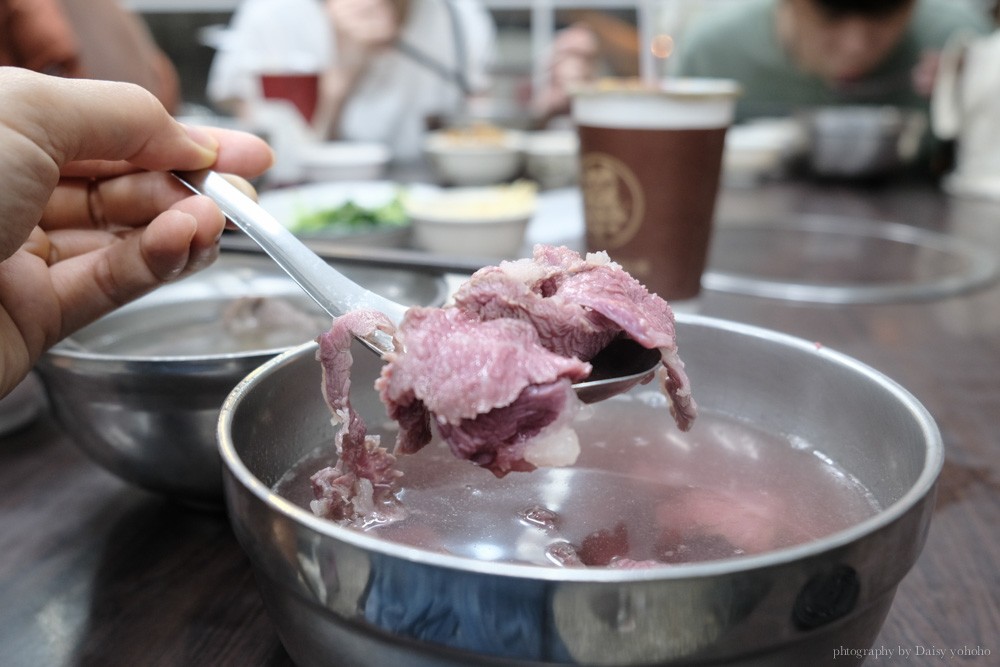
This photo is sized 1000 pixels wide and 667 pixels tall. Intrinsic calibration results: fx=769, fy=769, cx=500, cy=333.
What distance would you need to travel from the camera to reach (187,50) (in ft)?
16.5

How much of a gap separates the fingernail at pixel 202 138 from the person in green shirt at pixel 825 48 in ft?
8.62

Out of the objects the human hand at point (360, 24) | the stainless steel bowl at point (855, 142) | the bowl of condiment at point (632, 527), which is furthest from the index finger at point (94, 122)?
the human hand at point (360, 24)

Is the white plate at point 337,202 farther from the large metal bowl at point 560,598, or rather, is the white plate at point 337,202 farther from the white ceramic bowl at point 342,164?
the large metal bowl at point 560,598

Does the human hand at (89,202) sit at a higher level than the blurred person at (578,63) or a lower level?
higher

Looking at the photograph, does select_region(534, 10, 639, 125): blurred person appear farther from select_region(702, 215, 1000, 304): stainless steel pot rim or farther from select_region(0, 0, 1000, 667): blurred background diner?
select_region(702, 215, 1000, 304): stainless steel pot rim

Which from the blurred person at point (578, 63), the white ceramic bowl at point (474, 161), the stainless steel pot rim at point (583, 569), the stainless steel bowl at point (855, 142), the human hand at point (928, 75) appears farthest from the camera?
the blurred person at point (578, 63)

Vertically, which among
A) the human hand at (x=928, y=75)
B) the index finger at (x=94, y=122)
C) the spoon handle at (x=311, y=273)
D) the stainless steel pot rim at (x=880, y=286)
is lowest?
the stainless steel pot rim at (x=880, y=286)

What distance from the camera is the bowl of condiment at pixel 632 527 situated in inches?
12.8

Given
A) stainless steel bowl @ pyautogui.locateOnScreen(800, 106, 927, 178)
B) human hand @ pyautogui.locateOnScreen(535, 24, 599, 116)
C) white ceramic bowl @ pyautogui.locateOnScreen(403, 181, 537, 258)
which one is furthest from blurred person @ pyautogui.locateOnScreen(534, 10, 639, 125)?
white ceramic bowl @ pyautogui.locateOnScreen(403, 181, 537, 258)

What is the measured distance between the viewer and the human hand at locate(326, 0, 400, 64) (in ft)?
10.1

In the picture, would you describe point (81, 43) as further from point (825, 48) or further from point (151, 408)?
point (825, 48)

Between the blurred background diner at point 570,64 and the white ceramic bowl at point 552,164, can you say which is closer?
the white ceramic bowl at point 552,164

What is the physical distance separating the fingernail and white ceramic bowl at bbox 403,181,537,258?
0.58 meters

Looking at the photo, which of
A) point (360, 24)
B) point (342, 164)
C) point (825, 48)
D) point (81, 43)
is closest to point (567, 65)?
point (360, 24)
